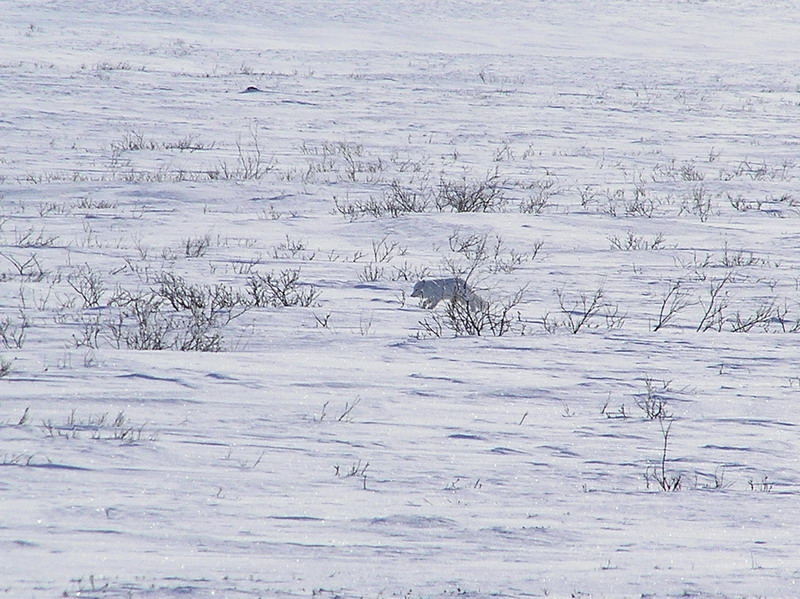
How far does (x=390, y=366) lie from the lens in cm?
475

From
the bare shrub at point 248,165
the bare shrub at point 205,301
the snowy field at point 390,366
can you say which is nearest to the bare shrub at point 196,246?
the snowy field at point 390,366

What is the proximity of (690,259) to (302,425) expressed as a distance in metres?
4.85

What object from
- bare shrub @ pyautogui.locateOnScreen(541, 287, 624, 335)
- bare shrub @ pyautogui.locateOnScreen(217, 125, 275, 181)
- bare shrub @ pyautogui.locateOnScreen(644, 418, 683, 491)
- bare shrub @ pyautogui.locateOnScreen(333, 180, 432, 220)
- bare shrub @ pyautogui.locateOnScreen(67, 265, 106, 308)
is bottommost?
bare shrub @ pyautogui.locateOnScreen(217, 125, 275, 181)

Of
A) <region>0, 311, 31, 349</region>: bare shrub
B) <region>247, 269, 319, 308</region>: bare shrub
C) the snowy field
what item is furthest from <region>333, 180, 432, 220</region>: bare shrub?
<region>0, 311, 31, 349</region>: bare shrub

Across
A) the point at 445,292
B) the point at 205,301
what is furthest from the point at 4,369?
the point at 445,292

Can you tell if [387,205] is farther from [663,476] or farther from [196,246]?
[663,476]

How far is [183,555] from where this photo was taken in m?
2.64

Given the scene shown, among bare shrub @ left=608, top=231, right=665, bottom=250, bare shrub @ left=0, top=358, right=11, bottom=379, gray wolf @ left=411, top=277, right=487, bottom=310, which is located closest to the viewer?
bare shrub @ left=0, top=358, right=11, bottom=379

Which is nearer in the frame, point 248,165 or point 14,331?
point 14,331

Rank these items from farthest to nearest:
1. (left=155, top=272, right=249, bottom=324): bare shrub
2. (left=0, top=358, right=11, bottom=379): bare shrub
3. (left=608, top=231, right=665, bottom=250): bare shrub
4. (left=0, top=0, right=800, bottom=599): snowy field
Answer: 1. (left=608, top=231, right=665, bottom=250): bare shrub
2. (left=155, top=272, right=249, bottom=324): bare shrub
3. (left=0, top=358, right=11, bottom=379): bare shrub
4. (left=0, top=0, right=800, bottom=599): snowy field

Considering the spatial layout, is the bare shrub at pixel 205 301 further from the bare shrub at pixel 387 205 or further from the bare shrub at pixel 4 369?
the bare shrub at pixel 387 205

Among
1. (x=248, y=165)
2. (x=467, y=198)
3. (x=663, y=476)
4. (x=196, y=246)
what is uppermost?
(x=663, y=476)

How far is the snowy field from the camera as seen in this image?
108 inches

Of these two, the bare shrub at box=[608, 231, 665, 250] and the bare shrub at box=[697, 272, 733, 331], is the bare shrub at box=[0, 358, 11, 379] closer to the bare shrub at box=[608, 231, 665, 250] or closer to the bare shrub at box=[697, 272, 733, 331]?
the bare shrub at box=[697, 272, 733, 331]
